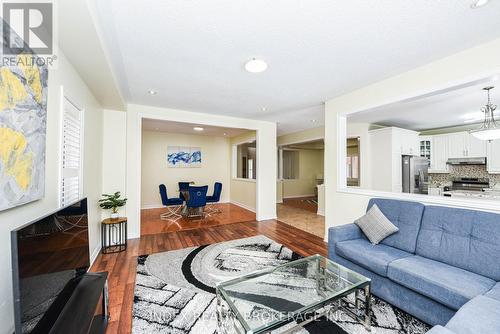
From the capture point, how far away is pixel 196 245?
342 cm

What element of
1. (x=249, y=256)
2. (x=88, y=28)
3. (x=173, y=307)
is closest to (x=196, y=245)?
(x=249, y=256)

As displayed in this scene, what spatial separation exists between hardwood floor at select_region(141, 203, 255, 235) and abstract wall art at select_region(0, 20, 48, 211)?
3082 millimetres

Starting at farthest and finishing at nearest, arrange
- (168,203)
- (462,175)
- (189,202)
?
1. (168,203)
2. (462,175)
3. (189,202)

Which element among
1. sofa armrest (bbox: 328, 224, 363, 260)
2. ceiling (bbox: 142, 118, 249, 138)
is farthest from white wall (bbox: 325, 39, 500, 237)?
ceiling (bbox: 142, 118, 249, 138)

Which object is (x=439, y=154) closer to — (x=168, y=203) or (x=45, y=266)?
(x=168, y=203)

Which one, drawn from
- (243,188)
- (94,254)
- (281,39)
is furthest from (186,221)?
(281,39)

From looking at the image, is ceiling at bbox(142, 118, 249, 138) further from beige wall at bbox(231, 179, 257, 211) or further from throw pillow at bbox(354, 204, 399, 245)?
throw pillow at bbox(354, 204, 399, 245)

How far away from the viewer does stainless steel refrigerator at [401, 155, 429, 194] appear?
191 inches

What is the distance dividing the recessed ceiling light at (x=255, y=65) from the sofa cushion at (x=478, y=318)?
8.59 ft

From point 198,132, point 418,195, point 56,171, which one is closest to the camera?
point 56,171

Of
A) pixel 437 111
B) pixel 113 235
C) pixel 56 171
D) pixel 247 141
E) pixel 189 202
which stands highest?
pixel 437 111

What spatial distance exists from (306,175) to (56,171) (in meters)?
8.92

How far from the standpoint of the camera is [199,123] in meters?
4.57

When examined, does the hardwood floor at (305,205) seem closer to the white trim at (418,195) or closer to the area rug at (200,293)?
the white trim at (418,195)
